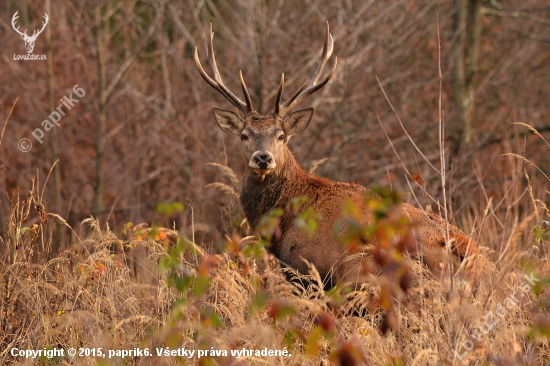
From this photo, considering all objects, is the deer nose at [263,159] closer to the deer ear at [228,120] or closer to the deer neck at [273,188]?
the deer neck at [273,188]

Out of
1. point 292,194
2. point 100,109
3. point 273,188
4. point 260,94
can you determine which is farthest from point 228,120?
point 100,109

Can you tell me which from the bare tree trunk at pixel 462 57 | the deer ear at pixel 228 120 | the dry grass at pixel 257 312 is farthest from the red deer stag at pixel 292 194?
the bare tree trunk at pixel 462 57

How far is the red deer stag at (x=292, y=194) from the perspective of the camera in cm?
602

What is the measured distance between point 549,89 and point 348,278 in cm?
1076

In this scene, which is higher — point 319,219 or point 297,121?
point 297,121

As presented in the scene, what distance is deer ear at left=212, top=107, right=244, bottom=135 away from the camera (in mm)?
7348

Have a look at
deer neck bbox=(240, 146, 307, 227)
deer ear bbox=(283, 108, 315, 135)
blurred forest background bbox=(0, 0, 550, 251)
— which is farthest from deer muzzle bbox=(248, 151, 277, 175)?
blurred forest background bbox=(0, 0, 550, 251)

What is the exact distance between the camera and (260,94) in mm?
10641

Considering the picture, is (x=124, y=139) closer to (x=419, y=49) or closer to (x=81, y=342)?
(x=419, y=49)

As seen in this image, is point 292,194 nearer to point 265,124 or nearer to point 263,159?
point 263,159

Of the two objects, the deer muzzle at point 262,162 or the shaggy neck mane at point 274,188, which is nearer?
the deer muzzle at point 262,162

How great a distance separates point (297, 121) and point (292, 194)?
905 mm

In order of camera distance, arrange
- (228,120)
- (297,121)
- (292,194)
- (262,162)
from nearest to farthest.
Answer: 1. (262,162)
2. (292,194)
3. (297,121)
4. (228,120)

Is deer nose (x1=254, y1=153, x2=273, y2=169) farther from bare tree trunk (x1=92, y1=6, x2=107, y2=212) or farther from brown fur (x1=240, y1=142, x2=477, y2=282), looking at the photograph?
bare tree trunk (x1=92, y1=6, x2=107, y2=212)
